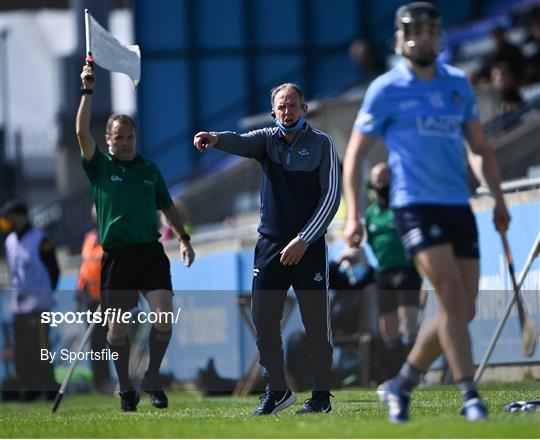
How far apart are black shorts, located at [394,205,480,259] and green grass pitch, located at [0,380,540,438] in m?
0.88

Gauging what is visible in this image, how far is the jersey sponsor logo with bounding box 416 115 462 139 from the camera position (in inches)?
343

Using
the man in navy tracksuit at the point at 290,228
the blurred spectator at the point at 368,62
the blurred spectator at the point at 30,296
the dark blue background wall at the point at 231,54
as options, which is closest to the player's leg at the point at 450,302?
the man in navy tracksuit at the point at 290,228

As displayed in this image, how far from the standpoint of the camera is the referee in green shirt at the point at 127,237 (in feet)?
39.7

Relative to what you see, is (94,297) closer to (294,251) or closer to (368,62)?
(294,251)

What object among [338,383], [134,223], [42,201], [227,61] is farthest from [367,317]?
[42,201]

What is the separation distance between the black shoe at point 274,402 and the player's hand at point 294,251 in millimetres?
836

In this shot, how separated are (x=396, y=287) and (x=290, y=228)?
3.93 m

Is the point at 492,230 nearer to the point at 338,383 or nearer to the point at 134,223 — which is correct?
the point at 338,383

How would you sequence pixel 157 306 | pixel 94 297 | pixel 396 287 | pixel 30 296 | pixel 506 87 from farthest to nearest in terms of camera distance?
pixel 506 87
pixel 30 296
pixel 94 297
pixel 396 287
pixel 157 306

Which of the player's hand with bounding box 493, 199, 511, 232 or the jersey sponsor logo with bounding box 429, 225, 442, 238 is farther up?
the player's hand with bounding box 493, 199, 511, 232

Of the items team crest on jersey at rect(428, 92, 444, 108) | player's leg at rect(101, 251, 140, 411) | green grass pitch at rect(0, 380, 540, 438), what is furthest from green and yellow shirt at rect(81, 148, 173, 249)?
team crest on jersey at rect(428, 92, 444, 108)

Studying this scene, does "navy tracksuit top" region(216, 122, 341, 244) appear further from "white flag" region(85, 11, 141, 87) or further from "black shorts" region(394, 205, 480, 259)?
"black shorts" region(394, 205, 480, 259)

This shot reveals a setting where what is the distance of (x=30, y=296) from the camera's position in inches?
664

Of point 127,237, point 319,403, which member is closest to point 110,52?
point 127,237
